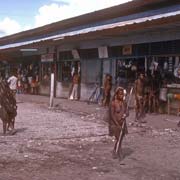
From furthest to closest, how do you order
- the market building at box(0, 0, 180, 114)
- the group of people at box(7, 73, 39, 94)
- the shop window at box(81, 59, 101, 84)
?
the group of people at box(7, 73, 39, 94)
the shop window at box(81, 59, 101, 84)
the market building at box(0, 0, 180, 114)

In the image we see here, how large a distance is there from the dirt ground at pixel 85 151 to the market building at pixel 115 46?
297 centimetres

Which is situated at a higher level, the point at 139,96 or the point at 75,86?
the point at 75,86

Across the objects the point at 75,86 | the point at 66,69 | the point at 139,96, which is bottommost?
the point at 139,96

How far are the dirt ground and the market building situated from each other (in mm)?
2970

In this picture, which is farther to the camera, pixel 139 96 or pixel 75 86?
pixel 75 86

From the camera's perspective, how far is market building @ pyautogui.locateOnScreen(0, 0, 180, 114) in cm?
1806

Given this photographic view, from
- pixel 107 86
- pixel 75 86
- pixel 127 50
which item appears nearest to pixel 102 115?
pixel 107 86

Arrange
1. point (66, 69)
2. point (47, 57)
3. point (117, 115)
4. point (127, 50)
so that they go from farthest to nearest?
point (47, 57) → point (66, 69) → point (127, 50) → point (117, 115)

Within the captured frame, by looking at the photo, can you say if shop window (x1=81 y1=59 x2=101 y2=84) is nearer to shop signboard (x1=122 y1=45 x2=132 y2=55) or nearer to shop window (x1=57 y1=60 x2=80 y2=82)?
shop window (x1=57 y1=60 x2=80 y2=82)

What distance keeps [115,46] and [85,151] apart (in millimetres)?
11963

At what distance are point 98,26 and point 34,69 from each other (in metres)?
8.92

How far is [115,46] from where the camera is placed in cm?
2205

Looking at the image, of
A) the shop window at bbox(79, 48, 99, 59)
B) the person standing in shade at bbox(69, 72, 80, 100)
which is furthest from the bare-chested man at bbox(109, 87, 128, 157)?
the person standing in shade at bbox(69, 72, 80, 100)

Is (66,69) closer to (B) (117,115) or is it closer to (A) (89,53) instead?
(A) (89,53)
